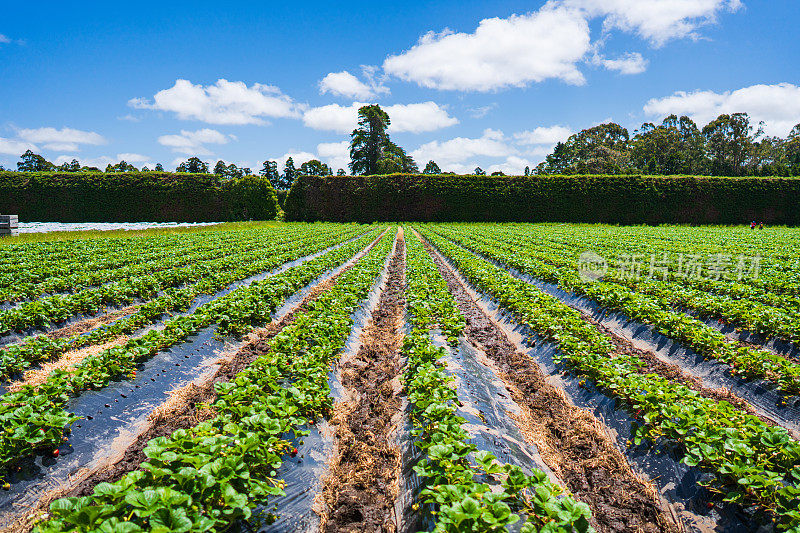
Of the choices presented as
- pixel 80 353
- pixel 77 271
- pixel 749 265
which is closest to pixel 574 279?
pixel 749 265

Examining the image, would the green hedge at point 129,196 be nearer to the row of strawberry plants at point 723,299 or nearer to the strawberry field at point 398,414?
the strawberry field at point 398,414

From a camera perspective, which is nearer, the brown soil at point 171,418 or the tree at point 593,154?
the brown soil at point 171,418

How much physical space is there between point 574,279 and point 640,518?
27.3 ft

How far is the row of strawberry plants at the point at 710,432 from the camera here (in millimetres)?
2760

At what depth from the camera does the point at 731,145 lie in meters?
66.5

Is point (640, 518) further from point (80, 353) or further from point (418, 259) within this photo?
point (418, 259)

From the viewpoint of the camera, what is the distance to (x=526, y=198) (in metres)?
44.6

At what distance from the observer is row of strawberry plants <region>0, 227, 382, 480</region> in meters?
3.22

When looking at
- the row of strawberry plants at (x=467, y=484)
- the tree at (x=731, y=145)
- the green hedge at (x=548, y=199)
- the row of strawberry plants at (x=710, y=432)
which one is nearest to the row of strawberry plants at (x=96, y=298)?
the row of strawberry plants at (x=467, y=484)

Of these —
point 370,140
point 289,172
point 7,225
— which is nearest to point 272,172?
point 289,172

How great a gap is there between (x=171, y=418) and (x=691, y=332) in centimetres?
788

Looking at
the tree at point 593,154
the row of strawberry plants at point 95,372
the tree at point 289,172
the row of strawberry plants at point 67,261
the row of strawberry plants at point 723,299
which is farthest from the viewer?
the tree at point 289,172

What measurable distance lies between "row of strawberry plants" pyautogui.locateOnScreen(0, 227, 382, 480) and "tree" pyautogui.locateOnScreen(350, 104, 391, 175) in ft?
193

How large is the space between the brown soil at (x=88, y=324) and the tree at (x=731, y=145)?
88.7 metres
